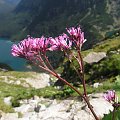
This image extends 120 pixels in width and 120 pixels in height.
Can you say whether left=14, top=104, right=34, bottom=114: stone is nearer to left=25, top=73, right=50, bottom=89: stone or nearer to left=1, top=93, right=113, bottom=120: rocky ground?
left=1, top=93, right=113, bottom=120: rocky ground

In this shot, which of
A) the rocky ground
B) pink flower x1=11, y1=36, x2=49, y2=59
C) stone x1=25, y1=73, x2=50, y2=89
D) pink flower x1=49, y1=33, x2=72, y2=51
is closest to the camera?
pink flower x1=11, y1=36, x2=49, y2=59

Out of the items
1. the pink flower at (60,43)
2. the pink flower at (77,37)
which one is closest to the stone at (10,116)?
the pink flower at (60,43)

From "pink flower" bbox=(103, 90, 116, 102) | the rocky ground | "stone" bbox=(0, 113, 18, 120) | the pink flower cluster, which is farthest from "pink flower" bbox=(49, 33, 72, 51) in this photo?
"stone" bbox=(0, 113, 18, 120)

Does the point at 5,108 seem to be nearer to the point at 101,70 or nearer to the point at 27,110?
the point at 27,110

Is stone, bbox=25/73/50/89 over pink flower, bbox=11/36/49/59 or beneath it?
over

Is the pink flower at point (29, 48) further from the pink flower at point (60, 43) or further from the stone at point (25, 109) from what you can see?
the stone at point (25, 109)

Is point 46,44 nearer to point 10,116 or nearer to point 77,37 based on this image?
point 77,37

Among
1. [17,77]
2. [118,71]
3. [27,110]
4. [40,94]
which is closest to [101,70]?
[118,71]
